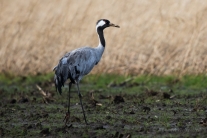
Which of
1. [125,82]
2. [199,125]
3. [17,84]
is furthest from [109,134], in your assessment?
[17,84]

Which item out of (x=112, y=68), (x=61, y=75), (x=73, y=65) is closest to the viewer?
(x=61, y=75)

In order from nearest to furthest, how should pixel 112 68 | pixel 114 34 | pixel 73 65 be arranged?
pixel 73 65 → pixel 112 68 → pixel 114 34

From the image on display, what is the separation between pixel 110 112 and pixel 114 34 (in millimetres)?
4037

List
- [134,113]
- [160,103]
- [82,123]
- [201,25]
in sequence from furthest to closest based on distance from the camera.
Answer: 1. [201,25]
2. [160,103]
3. [134,113]
4. [82,123]

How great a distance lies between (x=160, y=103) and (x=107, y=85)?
2486 millimetres

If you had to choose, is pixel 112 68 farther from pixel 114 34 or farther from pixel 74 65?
pixel 74 65

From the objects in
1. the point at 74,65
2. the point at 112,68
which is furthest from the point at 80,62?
the point at 112,68

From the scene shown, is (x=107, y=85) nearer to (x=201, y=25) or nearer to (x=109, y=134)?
(x=201, y=25)

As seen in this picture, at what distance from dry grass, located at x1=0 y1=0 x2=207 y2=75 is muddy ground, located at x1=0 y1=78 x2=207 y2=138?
58cm

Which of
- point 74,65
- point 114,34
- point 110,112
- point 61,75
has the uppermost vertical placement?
point 114,34

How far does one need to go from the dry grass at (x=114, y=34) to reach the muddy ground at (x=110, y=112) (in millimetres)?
580

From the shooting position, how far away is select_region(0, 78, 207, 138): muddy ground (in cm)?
700

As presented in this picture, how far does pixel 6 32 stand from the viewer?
535 inches

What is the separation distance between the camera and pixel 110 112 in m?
8.52
